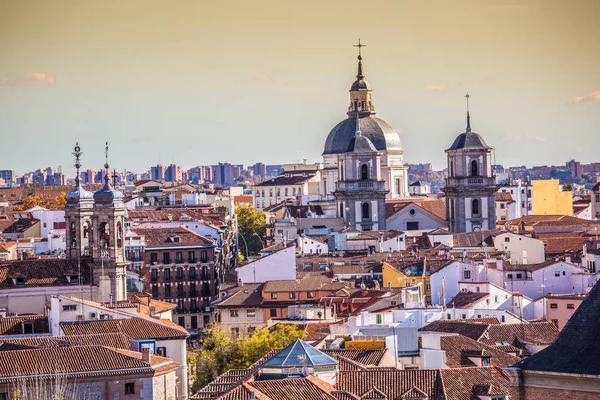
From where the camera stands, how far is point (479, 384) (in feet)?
143

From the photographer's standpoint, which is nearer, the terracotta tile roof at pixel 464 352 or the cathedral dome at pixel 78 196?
the terracotta tile roof at pixel 464 352

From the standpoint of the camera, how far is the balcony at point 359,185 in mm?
123438

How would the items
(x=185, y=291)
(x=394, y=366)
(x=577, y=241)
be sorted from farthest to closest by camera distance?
(x=577, y=241) < (x=185, y=291) < (x=394, y=366)

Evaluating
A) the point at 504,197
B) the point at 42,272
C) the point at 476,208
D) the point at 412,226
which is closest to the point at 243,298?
the point at 42,272

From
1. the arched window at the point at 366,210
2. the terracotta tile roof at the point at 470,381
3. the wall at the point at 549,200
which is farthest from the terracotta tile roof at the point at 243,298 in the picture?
the wall at the point at 549,200

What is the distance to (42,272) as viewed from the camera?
67.3 metres

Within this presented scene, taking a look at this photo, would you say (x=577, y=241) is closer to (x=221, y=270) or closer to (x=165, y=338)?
(x=221, y=270)

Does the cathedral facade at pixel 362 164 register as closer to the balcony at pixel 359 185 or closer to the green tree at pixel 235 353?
the balcony at pixel 359 185

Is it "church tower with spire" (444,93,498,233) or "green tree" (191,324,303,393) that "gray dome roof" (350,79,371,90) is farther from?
"green tree" (191,324,303,393)

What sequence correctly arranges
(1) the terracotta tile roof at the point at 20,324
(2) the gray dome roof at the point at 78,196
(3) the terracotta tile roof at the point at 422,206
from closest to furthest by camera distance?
(1) the terracotta tile roof at the point at 20,324 → (2) the gray dome roof at the point at 78,196 → (3) the terracotta tile roof at the point at 422,206

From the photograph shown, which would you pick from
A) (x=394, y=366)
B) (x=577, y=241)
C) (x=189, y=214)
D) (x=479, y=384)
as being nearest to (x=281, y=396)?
(x=479, y=384)

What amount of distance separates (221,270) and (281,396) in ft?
213

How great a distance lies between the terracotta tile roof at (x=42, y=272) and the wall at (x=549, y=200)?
9721 cm

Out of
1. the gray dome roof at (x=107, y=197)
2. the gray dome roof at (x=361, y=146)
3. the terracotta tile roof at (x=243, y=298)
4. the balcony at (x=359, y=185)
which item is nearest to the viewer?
the gray dome roof at (x=107, y=197)
